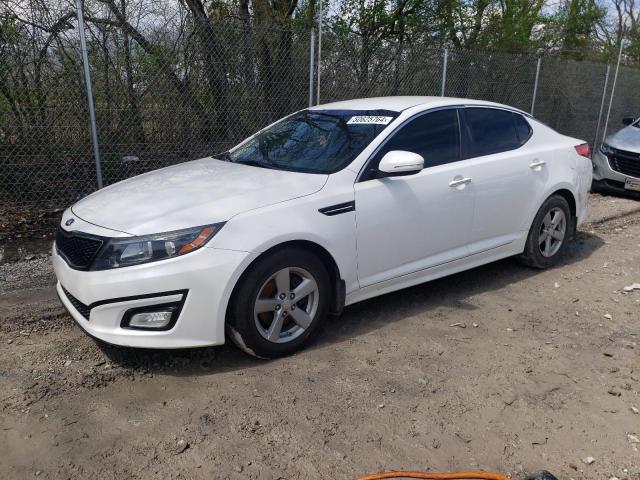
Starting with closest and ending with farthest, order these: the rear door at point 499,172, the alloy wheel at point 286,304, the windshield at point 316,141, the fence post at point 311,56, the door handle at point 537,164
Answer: the alloy wheel at point 286,304 < the windshield at point 316,141 < the rear door at point 499,172 < the door handle at point 537,164 < the fence post at point 311,56

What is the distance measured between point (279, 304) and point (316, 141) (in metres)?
1.38

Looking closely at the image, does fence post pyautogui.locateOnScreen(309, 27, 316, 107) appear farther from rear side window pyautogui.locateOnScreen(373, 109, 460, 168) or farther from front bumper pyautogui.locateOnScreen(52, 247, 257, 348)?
front bumper pyautogui.locateOnScreen(52, 247, 257, 348)

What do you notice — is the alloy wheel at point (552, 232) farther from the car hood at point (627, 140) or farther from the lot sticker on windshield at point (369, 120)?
the car hood at point (627, 140)

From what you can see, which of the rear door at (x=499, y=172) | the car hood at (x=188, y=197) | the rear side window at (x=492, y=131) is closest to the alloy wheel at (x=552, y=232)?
the rear door at (x=499, y=172)

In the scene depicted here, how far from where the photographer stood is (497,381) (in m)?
3.12

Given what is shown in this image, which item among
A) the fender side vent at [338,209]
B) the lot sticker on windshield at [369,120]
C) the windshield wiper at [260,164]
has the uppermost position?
the lot sticker on windshield at [369,120]

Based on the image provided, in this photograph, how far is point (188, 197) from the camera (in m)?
3.26

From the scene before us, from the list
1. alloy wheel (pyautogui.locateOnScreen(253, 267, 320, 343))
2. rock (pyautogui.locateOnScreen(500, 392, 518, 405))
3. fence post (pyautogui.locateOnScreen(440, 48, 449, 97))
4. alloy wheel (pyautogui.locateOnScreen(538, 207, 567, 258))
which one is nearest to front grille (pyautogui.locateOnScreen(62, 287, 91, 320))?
alloy wheel (pyautogui.locateOnScreen(253, 267, 320, 343))

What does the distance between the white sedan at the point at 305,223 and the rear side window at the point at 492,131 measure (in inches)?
0.6

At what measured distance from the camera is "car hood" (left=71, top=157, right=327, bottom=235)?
301cm

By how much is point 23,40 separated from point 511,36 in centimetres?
1208

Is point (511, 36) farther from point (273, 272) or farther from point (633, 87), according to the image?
point (273, 272)

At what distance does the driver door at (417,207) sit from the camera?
357 cm

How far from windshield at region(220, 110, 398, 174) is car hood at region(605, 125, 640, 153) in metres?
5.96
